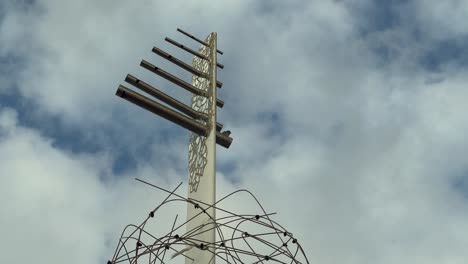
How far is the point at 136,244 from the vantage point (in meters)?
5.36

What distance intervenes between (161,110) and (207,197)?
1.58 meters

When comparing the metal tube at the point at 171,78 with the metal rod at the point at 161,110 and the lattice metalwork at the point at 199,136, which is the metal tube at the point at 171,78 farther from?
the metal rod at the point at 161,110

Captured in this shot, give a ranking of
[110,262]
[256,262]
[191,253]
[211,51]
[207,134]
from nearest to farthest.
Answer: [110,262], [256,262], [191,253], [207,134], [211,51]

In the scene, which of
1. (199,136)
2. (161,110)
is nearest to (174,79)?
(161,110)

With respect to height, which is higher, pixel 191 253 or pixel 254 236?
pixel 191 253

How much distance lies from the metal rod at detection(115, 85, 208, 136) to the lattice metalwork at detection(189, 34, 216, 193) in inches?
5.2

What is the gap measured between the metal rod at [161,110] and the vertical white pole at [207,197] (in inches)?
6.6

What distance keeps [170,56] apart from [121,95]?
166cm

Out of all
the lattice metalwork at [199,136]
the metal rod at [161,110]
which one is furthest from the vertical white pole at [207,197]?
the metal rod at [161,110]

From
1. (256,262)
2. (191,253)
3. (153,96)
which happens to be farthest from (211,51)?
(256,262)

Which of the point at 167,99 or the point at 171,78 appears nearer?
the point at 167,99

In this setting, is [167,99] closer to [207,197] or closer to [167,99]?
[167,99]

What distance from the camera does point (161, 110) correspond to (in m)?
8.37

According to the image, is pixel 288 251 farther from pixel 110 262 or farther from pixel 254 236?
pixel 110 262
